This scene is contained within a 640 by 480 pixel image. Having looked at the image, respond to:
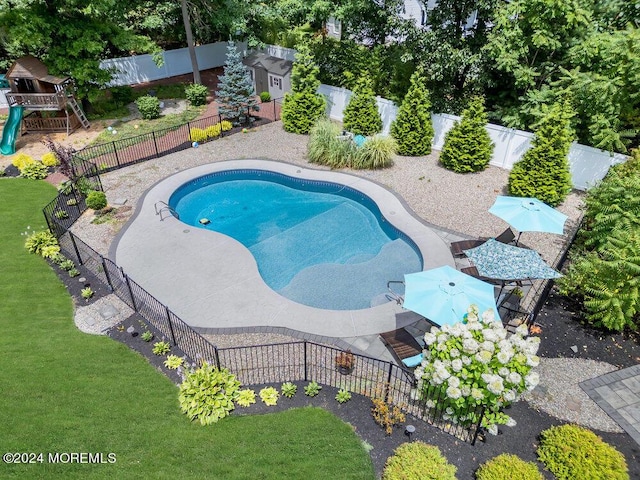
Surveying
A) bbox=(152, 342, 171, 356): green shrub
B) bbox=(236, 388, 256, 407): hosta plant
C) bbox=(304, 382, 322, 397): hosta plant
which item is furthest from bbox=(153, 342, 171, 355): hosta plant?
bbox=(304, 382, 322, 397): hosta plant

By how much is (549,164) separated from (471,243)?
18.1 feet

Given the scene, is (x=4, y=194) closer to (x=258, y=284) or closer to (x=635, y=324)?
(x=258, y=284)

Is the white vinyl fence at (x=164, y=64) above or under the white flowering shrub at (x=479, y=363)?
above

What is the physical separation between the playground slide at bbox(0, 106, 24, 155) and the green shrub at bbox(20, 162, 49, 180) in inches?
130

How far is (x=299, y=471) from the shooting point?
8.38 meters

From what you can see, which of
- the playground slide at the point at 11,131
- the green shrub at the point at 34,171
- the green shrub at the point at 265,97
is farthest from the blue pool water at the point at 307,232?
the playground slide at the point at 11,131

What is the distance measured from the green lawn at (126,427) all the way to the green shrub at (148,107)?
57.2 ft

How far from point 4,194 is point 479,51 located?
22.8 metres

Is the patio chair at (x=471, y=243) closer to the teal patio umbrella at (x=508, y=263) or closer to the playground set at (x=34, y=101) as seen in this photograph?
the teal patio umbrella at (x=508, y=263)

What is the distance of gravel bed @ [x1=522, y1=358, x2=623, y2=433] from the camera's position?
382 inches

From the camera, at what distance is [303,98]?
24.0 m

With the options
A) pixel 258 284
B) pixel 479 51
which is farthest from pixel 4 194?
pixel 479 51

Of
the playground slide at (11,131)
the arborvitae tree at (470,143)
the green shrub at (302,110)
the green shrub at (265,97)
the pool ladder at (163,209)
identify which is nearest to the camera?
the pool ladder at (163,209)

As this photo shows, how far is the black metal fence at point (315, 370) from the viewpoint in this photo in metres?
9.55
